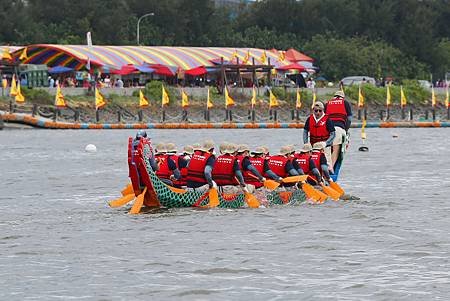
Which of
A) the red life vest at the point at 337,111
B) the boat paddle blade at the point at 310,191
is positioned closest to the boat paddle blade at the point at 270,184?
the boat paddle blade at the point at 310,191

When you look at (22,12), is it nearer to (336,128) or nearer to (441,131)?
(441,131)

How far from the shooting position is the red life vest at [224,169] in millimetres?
24891

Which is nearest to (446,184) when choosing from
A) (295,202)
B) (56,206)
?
(295,202)

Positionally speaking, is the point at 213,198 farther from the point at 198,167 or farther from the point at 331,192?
the point at 331,192

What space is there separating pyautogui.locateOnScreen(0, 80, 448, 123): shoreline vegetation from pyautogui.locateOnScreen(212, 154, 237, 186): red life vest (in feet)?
132

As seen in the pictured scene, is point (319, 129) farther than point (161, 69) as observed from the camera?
No

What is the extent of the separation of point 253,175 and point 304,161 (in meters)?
1.46

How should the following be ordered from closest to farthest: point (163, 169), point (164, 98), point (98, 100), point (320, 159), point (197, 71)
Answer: point (163, 169) < point (320, 159) < point (98, 100) < point (164, 98) < point (197, 71)

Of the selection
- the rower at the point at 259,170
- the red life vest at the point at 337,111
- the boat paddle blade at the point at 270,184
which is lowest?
the boat paddle blade at the point at 270,184

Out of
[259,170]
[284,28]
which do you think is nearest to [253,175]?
[259,170]

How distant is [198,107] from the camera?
79.4m

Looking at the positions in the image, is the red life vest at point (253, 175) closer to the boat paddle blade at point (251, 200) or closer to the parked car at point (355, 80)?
the boat paddle blade at point (251, 200)

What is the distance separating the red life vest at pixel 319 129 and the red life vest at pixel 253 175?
217 centimetres

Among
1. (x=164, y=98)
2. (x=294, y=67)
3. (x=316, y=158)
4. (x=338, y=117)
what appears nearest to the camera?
(x=316, y=158)
